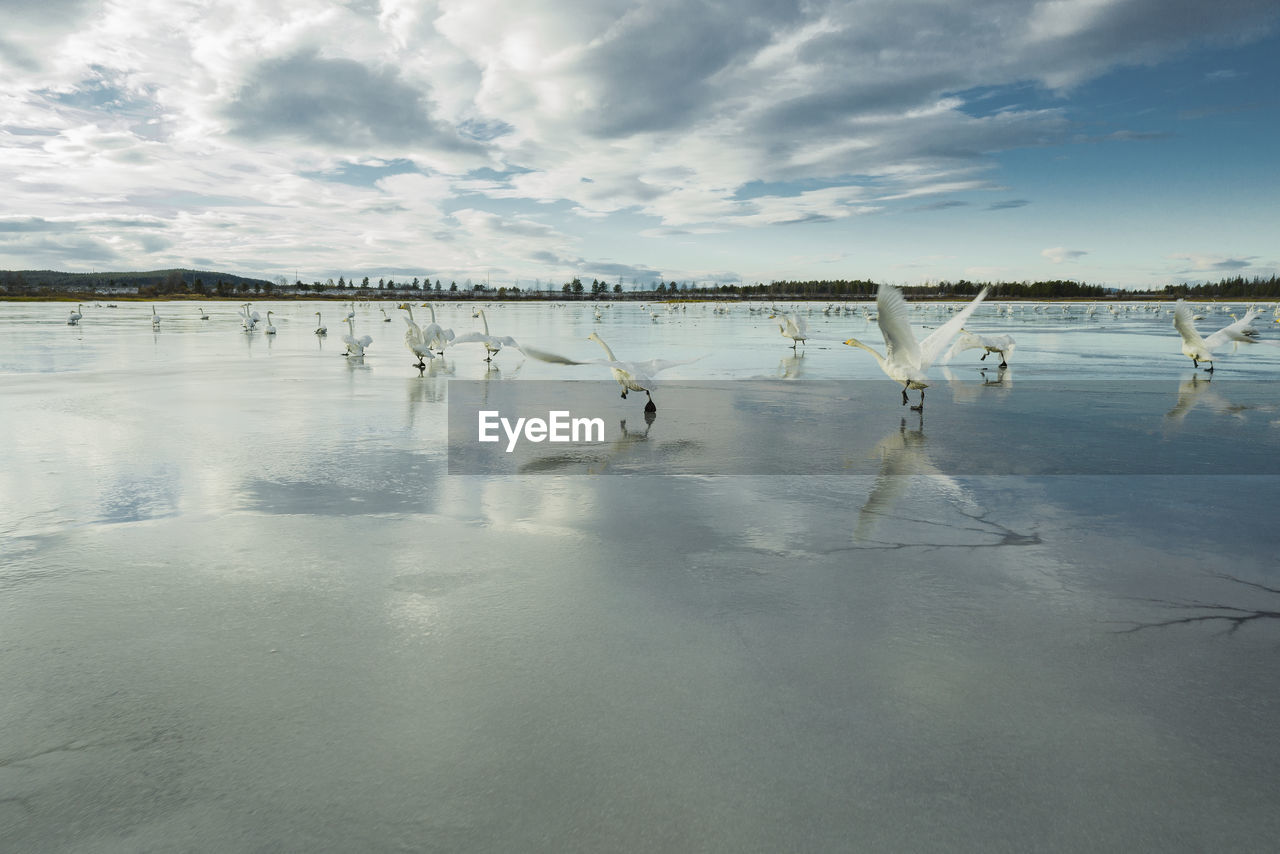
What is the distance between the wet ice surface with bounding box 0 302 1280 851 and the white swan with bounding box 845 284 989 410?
3.40 metres

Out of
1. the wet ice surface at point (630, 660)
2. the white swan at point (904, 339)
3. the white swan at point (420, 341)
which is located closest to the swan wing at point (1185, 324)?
the white swan at point (904, 339)

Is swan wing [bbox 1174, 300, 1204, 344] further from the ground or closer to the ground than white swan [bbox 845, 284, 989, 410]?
further from the ground

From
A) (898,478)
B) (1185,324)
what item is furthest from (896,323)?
(1185,324)

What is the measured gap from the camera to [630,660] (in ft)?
12.4

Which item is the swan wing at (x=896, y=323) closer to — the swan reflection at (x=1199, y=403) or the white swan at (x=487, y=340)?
the swan reflection at (x=1199, y=403)

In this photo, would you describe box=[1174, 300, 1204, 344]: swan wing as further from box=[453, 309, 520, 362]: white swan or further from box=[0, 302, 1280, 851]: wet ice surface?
box=[453, 309, 520, 362]: white swan

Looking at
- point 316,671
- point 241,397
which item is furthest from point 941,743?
point 241,397

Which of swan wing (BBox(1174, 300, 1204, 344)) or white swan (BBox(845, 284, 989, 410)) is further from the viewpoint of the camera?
swan wing (BBox(1174, 300, 1204, 344))

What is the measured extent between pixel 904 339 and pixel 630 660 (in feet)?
28.9

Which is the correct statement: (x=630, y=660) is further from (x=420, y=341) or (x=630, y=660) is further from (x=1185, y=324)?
(x=1185, y=324)

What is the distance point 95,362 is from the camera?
62.6ft

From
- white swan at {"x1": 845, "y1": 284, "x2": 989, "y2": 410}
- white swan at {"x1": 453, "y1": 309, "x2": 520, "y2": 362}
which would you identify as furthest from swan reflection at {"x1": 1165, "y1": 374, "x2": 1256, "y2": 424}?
white swan at {"x1": 453, "y1": 309, "x2": 520, "y2": 362}

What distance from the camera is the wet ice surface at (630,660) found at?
267 centimetres

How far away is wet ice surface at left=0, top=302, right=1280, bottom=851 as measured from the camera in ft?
8.76
